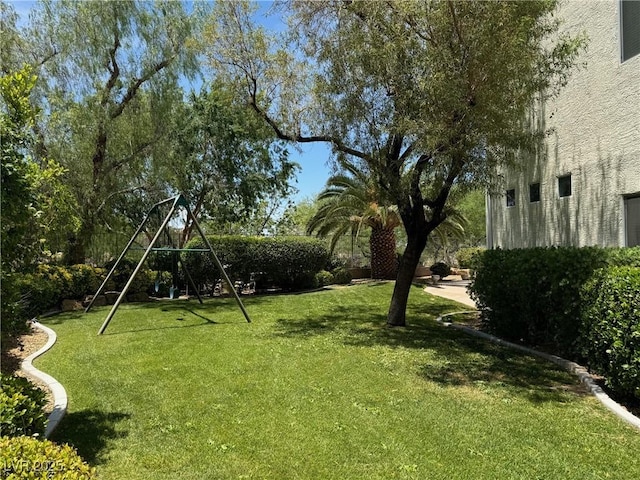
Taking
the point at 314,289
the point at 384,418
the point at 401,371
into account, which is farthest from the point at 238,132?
the point at 384,418

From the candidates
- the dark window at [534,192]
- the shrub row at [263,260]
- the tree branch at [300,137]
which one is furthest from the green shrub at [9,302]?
the shrub row at [263,260]

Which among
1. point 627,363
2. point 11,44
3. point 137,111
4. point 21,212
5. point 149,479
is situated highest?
point 11,44

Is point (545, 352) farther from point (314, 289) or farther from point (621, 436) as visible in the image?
point (314, 289)

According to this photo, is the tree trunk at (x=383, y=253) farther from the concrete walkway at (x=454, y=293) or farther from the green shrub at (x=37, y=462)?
the green shrub at (x=37, y=462)

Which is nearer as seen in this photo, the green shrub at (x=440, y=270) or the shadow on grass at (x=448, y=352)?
the shadow on grass at (x=448, y=352)

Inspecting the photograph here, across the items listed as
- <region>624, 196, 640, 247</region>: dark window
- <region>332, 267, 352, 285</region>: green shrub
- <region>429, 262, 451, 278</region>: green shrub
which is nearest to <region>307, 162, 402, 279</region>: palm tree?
<region>332, 267, 352, 285</region>: green shrub

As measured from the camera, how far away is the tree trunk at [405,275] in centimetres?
958

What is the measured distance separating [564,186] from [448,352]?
14.1 feet

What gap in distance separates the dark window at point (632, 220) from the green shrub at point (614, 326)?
2067 millimetres

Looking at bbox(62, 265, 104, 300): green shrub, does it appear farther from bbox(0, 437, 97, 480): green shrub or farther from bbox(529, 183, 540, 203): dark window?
bbox(529, 183, 540, 203): dark window

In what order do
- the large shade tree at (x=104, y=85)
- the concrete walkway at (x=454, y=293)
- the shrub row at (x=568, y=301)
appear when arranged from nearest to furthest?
the shrub row at (x=568, y=301) → the large shade tree at (x=104, y=85) → the concrete walkway at (x=454, y=293)

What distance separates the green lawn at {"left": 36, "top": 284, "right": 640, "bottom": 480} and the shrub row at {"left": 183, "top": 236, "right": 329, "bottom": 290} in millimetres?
6581

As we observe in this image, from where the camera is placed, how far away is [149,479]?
338 centimetres

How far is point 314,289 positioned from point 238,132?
27.8 feet
